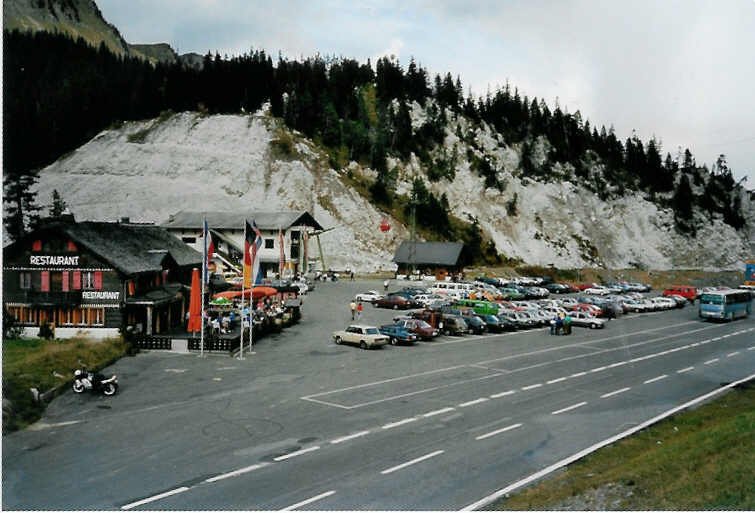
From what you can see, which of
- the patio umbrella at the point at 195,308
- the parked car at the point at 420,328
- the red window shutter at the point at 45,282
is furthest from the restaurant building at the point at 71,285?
the parked car at the point at 420,328

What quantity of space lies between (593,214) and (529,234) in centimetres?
1938

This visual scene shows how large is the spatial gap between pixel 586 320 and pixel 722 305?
1347cm

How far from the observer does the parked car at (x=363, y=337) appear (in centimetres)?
4025

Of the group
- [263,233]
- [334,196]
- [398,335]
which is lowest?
[398,335]

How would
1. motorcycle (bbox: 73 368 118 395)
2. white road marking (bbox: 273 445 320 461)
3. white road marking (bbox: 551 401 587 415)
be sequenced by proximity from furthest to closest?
motorcycle (bbox: 73 368 118 395), white road marking (bbox: 551 401 587 415), white road marking (bbox: 273 445 320 461)

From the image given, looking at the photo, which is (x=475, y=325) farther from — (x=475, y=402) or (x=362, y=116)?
(x=362, y=116)

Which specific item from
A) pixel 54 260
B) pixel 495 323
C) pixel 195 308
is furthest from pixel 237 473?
pixel 495 323

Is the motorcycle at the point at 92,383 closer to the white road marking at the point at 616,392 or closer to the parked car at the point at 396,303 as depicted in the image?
the white road marking at the point at 616,392

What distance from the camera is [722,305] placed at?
56.8 meters

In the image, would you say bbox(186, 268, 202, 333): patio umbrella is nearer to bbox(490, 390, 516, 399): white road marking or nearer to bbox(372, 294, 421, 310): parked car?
bbox(490, 390, 516, 399): white road marking

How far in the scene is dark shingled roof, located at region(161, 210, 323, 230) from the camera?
8525cm

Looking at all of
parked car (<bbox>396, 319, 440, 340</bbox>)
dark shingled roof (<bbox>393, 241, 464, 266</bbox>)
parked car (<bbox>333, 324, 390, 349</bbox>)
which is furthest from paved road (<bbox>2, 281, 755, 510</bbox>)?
dark shingled roof (<bbox>393, 241, 464, 266</bbox>)

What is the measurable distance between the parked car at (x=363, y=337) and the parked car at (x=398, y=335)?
73cm

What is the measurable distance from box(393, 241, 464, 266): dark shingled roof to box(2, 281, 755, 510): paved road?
5036cm
